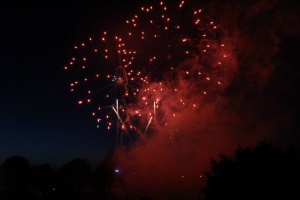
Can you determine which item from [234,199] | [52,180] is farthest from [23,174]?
[52,180]

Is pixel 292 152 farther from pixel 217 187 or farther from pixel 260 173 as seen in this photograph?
pixel 217 187

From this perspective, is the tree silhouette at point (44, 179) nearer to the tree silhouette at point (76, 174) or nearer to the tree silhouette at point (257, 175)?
the tree silhouette at point (76, 174)

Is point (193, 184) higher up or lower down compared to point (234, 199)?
higher up

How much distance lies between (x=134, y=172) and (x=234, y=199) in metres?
21.1

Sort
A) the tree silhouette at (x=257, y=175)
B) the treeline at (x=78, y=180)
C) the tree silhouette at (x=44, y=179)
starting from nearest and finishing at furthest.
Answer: the tree silhouette at (x=257, y=175) → the treeline at (x=78, y=180) → the tree silhouette at (x=44, y=179)

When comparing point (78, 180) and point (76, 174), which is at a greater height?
point (76, 174)

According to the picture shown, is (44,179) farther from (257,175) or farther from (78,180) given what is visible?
(257,175)

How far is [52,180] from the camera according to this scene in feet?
96.6

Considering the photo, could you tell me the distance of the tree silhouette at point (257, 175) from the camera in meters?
10.4

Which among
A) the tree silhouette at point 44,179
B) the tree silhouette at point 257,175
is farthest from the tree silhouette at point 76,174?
the tree silhouette at point 257,175

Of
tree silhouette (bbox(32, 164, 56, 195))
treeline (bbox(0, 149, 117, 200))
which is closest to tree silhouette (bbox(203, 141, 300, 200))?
treeline (bbox(0, 149, 117, 200))

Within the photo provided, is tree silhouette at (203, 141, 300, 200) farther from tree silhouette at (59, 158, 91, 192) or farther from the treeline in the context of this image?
tree silhouette at (59, 158, 91, 192)

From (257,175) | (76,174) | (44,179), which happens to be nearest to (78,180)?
(76,174)

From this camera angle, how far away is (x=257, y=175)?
10859 millimetres
